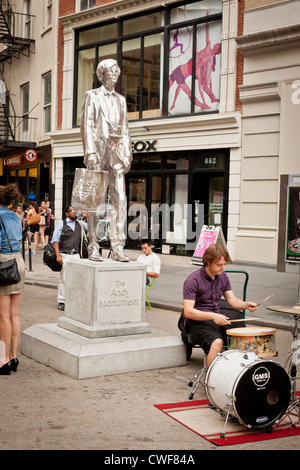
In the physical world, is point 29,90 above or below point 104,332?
above

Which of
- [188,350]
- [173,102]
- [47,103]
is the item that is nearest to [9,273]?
[188,350]

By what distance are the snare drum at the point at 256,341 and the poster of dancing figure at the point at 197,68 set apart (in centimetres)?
1310

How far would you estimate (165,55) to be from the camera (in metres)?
18.6

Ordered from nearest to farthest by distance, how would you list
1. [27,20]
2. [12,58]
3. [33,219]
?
[33,219] < [27,20] < [12,58]

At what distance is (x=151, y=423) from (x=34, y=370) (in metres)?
2.06

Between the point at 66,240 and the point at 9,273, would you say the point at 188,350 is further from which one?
the point at 66,240

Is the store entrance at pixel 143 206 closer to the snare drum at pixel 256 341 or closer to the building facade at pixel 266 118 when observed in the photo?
the building facade at pixel 266 118

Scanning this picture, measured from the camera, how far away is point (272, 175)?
49.9 ft

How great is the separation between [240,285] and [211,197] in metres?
5.58

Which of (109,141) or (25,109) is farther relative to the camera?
(25,109)

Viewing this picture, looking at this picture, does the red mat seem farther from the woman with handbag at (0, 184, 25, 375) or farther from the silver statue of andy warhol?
the silver statue of andy warhol

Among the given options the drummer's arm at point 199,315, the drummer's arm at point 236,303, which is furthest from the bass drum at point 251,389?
the drummer's arm at point 236,303

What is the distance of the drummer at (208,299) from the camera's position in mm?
5656

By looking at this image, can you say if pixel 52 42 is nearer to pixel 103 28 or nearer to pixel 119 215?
pixel 103 28
